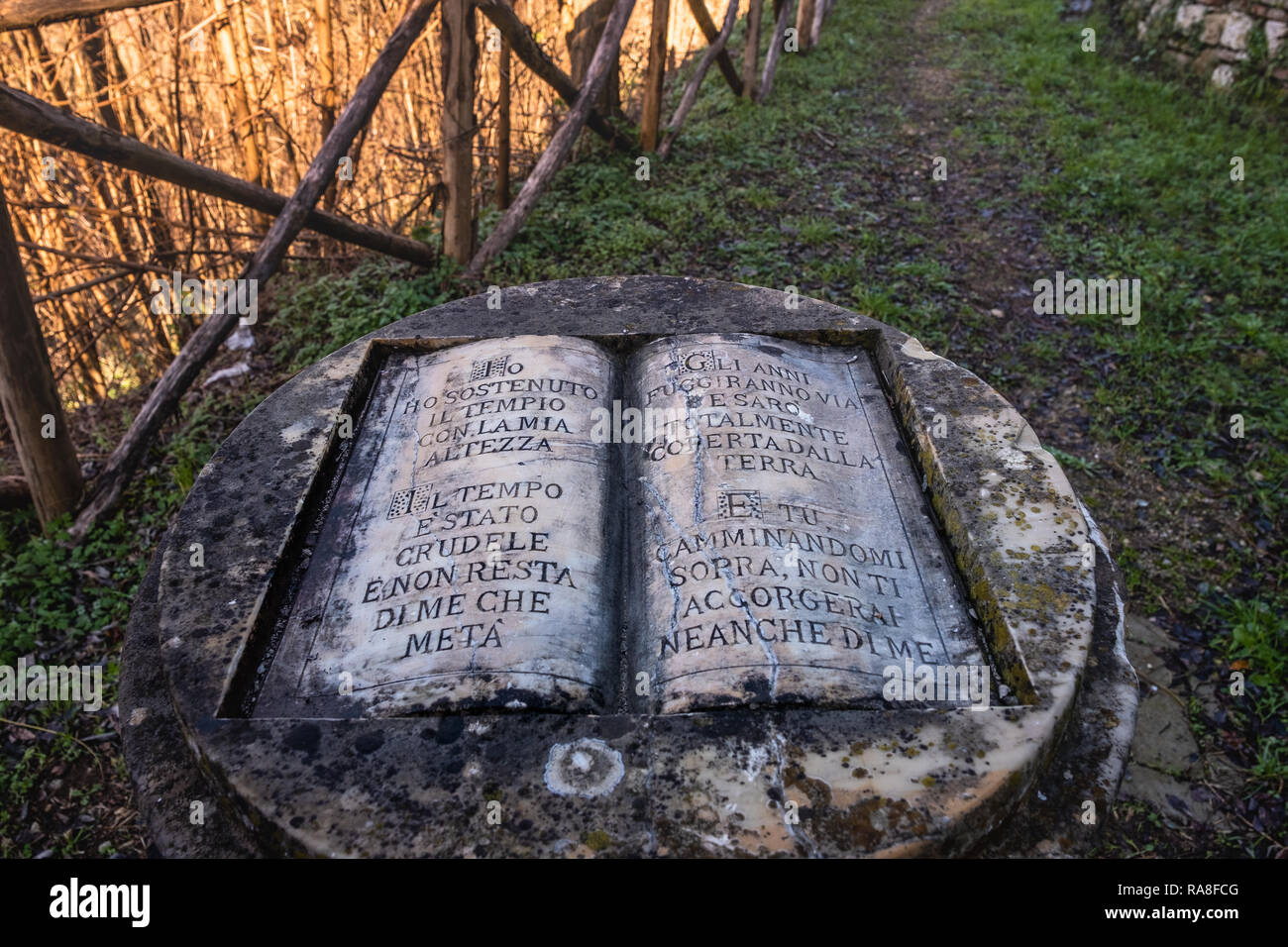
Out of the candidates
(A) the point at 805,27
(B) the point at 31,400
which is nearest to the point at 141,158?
(B) the point at 31,400

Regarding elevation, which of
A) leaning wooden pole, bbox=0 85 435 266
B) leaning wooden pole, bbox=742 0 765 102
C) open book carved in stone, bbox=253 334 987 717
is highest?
leaning wooden pole, bbox=742 0 765 102

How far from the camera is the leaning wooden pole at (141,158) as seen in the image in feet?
9.87

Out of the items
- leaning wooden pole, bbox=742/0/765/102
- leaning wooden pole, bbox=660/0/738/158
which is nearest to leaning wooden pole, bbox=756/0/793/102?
leaning wooden pole, bbox=742/0/765/102

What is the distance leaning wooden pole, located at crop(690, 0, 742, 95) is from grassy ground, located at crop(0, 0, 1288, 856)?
210 millimetres

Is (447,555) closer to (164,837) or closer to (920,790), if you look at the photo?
A: (164,837)

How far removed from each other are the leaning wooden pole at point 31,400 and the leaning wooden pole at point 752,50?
6.13 metres

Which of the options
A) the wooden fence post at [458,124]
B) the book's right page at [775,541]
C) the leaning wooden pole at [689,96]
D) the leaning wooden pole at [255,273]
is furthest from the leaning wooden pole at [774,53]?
the book's right page at [775,541]

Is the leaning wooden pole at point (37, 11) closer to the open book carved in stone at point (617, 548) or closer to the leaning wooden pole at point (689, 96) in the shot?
the open book carved in stone at point (617, 548)

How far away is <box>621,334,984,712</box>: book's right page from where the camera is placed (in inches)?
69.4

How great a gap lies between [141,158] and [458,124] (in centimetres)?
172

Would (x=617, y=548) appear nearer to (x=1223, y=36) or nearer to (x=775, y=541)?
(x=775, y=541)

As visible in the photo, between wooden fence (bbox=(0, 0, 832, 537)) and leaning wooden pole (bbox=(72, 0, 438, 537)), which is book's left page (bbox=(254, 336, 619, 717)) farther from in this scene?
wooden fence (bbox=(0, 0, 832, 537))

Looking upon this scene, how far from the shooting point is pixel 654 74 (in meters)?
6.13
